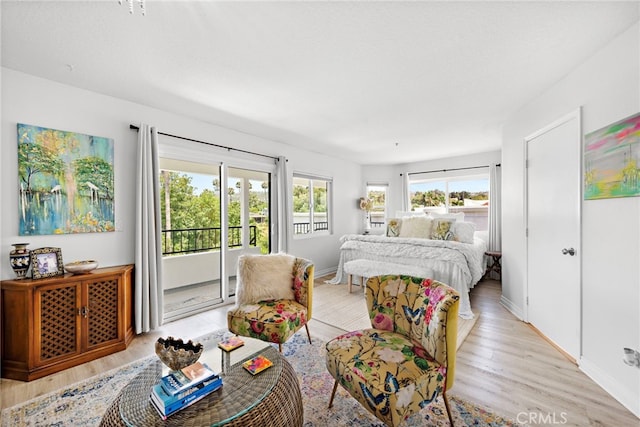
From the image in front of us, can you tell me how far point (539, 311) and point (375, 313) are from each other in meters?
2.06

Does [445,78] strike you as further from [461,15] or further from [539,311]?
[539,311]

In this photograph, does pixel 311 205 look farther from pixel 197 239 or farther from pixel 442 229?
pixel 442 229

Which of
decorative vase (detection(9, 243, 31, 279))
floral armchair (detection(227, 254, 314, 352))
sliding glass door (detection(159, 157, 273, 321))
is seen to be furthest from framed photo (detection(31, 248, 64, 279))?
floral armchair (detection(227, 254, 314, 352))

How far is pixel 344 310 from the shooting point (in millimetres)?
3373

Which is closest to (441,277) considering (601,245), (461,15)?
(601,245)

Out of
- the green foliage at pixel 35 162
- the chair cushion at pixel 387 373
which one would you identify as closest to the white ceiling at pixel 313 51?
the green foliage at pixel 35 162

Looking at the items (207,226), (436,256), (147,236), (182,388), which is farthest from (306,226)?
(182,388)

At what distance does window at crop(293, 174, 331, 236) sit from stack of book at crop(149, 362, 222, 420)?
3509mm

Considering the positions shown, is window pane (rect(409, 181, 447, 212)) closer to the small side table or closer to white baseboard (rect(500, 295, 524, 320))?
the small side table

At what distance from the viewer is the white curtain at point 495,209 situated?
5.04m

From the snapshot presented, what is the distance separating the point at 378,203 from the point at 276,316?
497cm

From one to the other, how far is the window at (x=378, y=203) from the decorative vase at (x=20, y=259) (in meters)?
5.84

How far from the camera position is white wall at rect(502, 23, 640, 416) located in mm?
1672

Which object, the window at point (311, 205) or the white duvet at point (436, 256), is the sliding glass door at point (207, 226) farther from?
the white duvet at point (436, 256)
